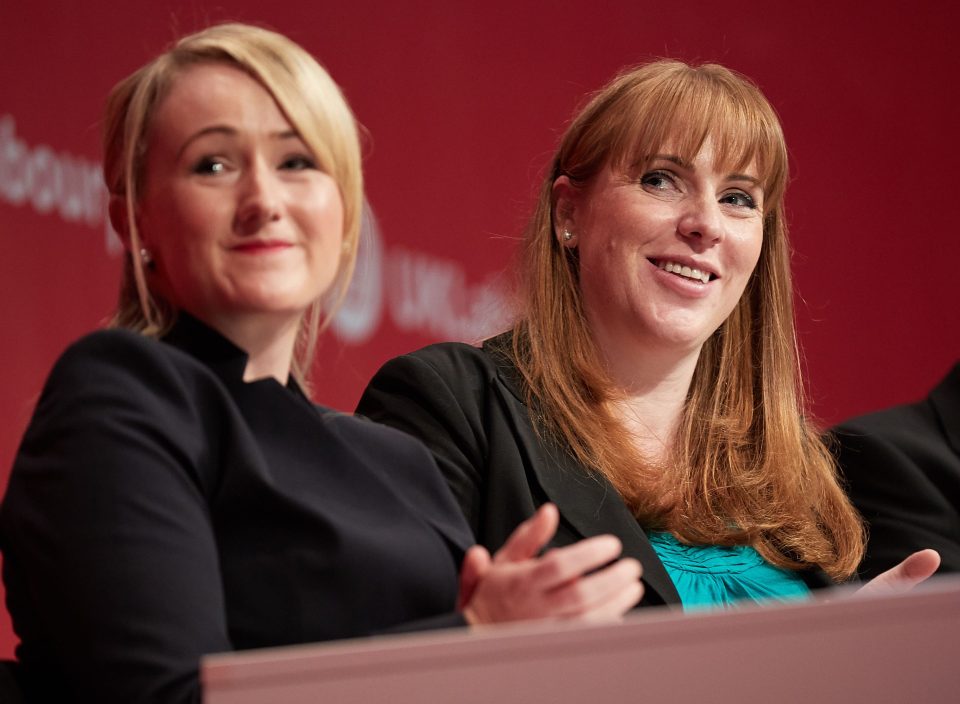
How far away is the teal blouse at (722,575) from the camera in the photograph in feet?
6.57

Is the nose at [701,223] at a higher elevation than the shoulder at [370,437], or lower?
higher

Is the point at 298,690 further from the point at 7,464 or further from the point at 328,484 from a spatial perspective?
the point at 7,464

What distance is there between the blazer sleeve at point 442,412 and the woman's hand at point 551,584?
758 mm

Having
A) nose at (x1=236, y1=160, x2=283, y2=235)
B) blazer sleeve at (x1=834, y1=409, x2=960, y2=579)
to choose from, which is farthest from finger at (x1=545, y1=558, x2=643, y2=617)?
blazer sleeve at (x1=834, y1=409, x2=960, y2=579)

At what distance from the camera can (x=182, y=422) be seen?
4.02ft

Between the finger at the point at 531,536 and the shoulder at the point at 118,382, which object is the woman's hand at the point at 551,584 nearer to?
the finger at the point at 531,536

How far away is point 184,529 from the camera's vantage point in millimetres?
1148

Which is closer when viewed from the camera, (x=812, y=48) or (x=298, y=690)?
(x=298, y=690)

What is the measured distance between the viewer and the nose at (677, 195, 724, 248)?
2.22 meters

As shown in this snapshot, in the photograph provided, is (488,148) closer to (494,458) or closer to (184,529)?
(494,458)

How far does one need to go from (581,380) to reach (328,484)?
93cm

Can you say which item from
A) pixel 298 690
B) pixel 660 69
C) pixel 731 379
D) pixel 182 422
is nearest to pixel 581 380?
pixel 731 379

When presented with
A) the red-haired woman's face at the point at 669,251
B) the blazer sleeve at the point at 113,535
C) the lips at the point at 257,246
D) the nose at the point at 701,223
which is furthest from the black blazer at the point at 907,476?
the blazer sleeve at the point at 113,535

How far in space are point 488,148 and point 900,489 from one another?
1.46 m
